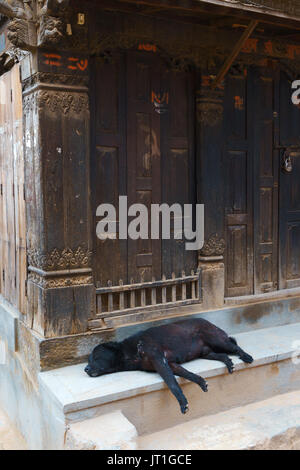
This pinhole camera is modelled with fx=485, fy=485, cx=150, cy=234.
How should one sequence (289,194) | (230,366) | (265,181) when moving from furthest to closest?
(289,194) < (265,181) < (230,366)

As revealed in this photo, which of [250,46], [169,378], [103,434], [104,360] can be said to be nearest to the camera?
[103,434]

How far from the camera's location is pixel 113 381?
4953 mm

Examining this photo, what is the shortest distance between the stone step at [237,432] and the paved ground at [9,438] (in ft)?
5.28

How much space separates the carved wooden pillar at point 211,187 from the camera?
20.1ft

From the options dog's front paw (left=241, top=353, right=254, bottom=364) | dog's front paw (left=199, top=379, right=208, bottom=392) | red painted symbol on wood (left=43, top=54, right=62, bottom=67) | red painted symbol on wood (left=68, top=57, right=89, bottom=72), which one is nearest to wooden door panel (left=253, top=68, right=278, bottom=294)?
dog's front paw (left=241, top=353, right=254, bottom=364)

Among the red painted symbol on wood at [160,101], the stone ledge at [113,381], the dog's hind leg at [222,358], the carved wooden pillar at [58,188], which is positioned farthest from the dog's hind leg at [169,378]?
the red painted symbol on wood at [160,101]

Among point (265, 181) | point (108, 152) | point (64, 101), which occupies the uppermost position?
point (64, 101)

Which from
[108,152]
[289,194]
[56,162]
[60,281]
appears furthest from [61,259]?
[289,194]

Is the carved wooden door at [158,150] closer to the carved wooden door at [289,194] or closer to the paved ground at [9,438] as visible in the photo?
the carved wooden door at [289,194]

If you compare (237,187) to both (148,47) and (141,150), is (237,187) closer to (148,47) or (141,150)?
(141,150)

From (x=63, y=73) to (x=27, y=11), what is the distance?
2.32ft

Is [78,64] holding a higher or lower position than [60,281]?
higher

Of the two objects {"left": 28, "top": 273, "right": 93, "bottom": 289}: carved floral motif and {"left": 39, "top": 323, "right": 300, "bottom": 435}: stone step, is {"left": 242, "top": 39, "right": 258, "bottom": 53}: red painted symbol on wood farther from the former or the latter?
{"left": 39, "top": 323, "right": 300, "bottom": 435}: stone step

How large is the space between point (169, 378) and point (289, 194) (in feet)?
11.3
